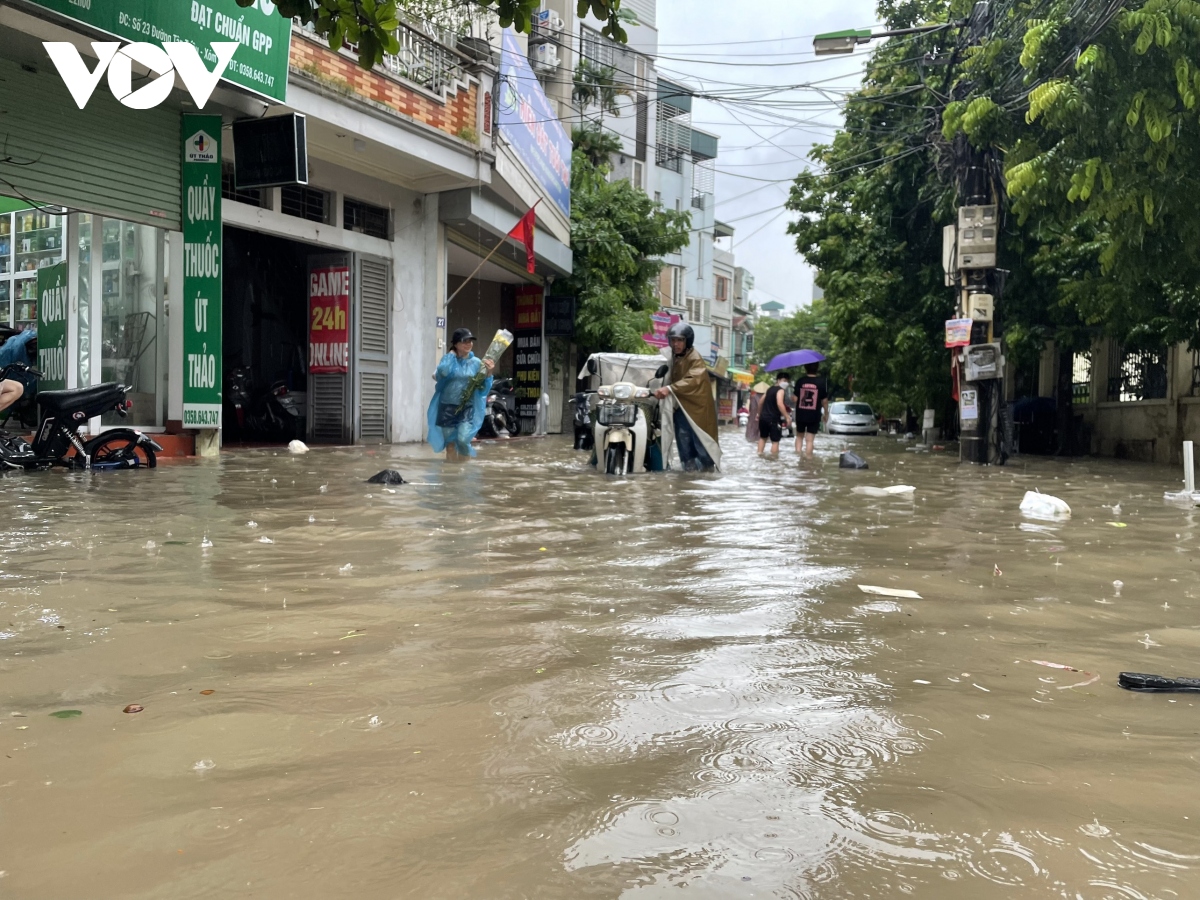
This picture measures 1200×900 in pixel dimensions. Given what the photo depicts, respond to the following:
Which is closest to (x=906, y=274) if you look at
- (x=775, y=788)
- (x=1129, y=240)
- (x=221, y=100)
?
(x=1129, y=240)

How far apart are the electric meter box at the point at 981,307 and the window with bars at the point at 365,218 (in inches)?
351

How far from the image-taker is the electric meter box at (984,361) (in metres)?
14.2

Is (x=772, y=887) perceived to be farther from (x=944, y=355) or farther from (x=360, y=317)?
(x=944, y=355)

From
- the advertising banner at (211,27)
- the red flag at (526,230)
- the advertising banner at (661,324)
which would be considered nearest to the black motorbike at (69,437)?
the advertising banner at (211,27)

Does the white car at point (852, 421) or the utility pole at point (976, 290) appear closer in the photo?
the utility pole at point (976, 290)

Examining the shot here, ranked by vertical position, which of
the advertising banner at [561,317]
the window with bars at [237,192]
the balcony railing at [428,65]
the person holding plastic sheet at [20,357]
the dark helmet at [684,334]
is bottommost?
the person holding plastic sheet at [20,357]

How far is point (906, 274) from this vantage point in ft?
65.3

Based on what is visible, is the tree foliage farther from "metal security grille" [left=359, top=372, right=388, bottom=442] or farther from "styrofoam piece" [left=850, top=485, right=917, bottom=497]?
"metal security grille" [left=359, top=372, right=388, bottom=442]

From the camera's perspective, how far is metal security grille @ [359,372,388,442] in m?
16.2

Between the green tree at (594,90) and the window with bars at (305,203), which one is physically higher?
the green tree at (594,90)

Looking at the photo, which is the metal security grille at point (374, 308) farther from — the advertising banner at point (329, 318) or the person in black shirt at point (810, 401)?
the person in black shirt at point (810, 401)

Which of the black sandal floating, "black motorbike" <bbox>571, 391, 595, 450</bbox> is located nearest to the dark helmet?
"black motorbike" <bbox>571, 391, 595, 450</bbox>

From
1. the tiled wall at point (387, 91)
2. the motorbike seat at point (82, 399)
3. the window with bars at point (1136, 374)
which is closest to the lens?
the motorbike seat at point (82, 399)

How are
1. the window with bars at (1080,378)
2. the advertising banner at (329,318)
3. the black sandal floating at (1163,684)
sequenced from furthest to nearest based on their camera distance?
1. the window with bars at (1080,378)
2. the advertising banner at (329,318)
3. the black sandal floating at (1163,684)
